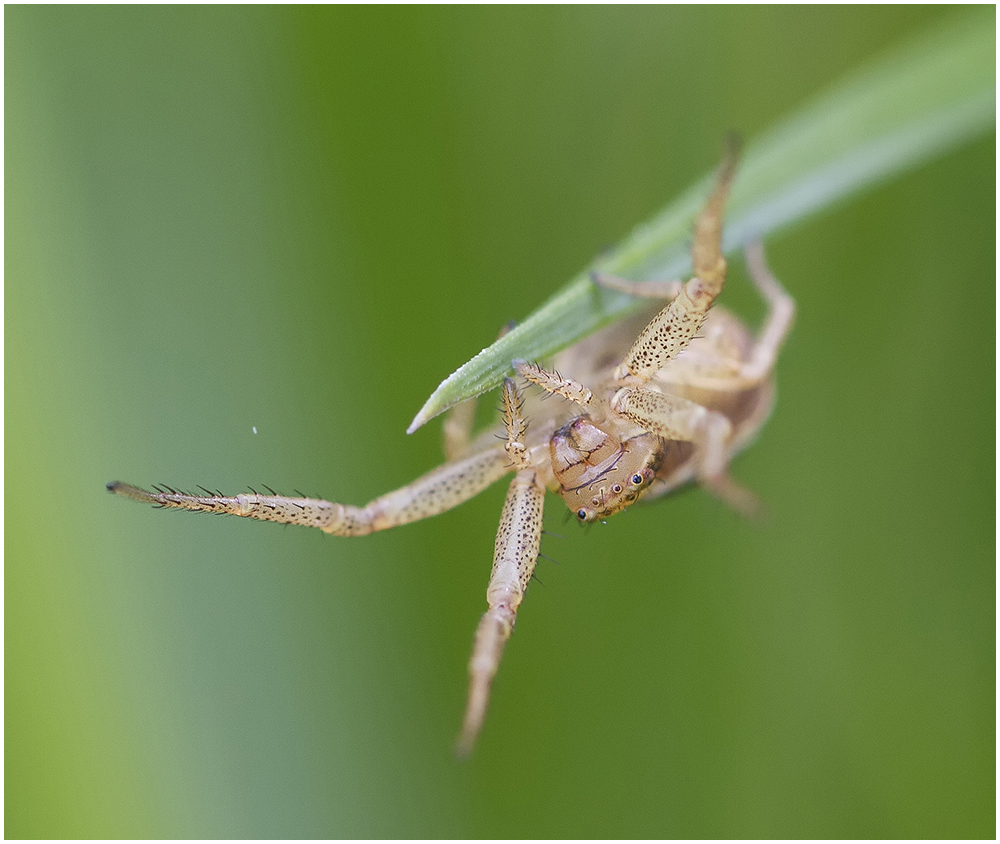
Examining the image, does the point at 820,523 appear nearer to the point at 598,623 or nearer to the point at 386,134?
the point at 598,623

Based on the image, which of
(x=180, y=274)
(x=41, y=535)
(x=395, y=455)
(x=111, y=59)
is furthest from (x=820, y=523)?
(x=111, y=59)

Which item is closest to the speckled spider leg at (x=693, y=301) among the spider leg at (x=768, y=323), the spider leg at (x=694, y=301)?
the spider leg at (x=694, y=301)

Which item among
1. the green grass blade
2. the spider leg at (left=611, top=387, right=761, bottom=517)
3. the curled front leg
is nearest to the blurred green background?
the curled front leg

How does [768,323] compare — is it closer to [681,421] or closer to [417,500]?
[681,421]

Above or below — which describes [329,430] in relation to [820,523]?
above

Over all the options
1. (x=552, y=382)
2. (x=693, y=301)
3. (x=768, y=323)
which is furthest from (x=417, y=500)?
(x=768, y=323)
